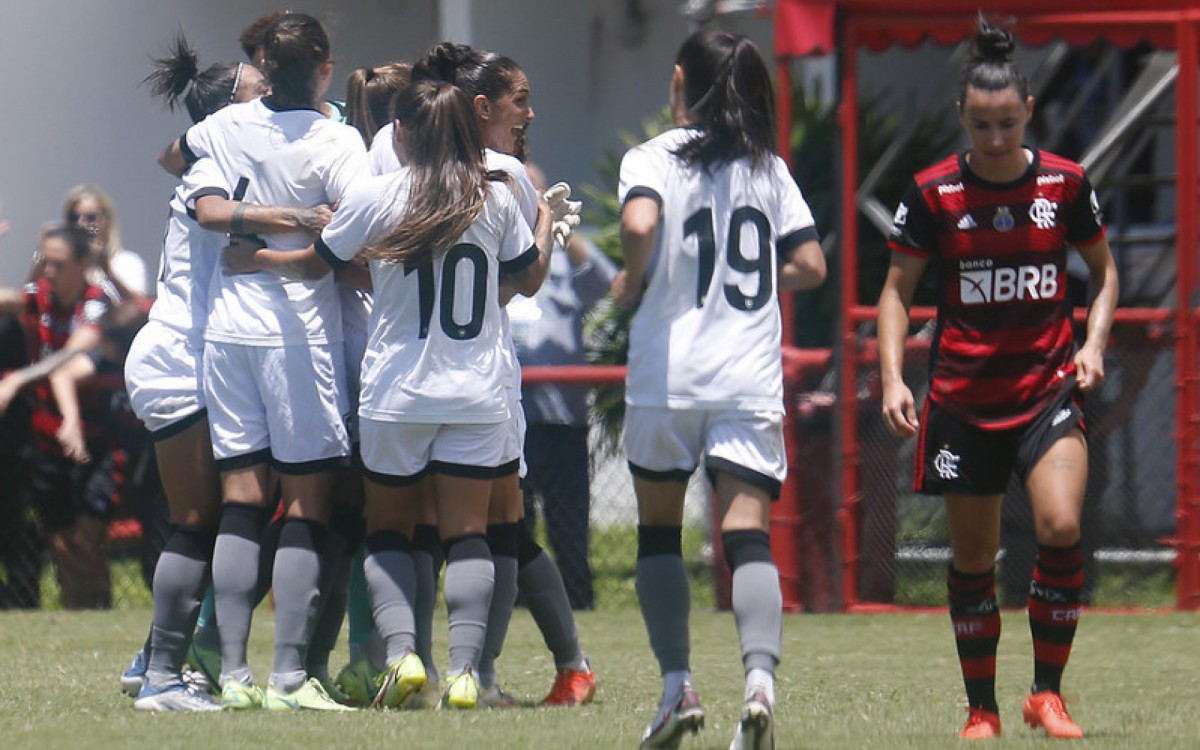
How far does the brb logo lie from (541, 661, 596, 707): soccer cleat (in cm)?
177

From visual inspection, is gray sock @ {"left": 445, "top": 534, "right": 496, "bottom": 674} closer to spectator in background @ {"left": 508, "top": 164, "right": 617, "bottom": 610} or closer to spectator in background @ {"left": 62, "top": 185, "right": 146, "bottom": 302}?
spectator in background @ {"left": 508, "top": 164, "right": 617, "bottom": 610}

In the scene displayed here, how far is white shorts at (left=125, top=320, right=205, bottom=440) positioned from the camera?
6.49 m

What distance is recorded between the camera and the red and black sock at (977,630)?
5848 mm

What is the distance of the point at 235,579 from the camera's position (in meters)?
6.39

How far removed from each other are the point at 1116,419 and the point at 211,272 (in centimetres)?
482

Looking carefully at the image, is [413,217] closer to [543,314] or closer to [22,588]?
[543,314]

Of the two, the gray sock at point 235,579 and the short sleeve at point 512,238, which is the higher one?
the short sleeve at point 512,238

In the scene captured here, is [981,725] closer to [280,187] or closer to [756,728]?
[756,728]

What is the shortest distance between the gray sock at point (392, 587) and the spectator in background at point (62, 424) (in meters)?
4.44

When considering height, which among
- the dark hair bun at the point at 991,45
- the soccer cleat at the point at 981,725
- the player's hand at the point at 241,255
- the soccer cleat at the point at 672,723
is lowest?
the soccer cleat at the point at 981,725

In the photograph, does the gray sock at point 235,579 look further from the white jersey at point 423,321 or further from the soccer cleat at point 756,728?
the soccer cleat at point 756,728

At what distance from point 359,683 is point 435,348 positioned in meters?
1.21

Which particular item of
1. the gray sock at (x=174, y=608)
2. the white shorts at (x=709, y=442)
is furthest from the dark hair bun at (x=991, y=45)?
the gray sock at (x=174, y=608)

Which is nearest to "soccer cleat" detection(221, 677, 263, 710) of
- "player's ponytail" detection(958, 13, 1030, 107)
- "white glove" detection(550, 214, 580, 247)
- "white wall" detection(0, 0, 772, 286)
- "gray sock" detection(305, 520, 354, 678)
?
"gray sock" detection(305, 520, 354, 678)
